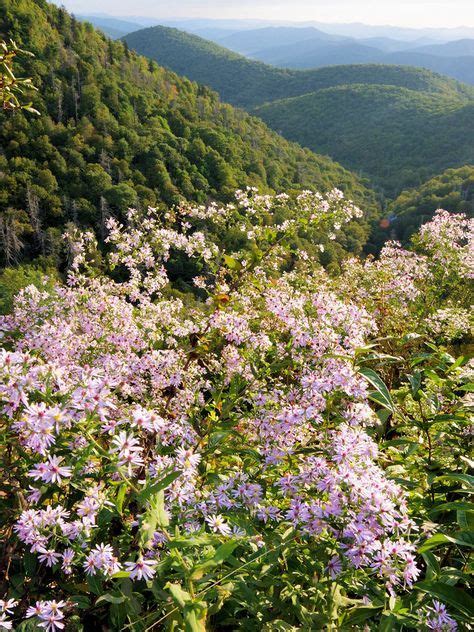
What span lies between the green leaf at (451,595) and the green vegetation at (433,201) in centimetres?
8562

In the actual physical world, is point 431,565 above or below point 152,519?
below

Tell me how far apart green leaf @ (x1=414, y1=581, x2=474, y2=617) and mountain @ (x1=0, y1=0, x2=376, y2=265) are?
6395cm

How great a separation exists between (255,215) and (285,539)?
127 inches

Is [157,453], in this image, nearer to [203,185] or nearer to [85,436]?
[85,436]

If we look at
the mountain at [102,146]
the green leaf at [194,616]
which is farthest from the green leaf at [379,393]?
the mountain at [102,146]

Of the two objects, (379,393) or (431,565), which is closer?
(431,565)

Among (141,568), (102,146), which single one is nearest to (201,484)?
(141,568)

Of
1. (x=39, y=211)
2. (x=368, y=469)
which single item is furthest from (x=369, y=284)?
(x=39, y=211)

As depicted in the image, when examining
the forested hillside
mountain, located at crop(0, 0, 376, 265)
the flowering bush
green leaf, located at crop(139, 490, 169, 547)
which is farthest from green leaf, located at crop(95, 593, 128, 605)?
the forested hillside

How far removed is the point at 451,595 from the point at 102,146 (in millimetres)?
95432

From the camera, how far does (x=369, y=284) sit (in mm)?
8508

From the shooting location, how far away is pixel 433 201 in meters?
91.7

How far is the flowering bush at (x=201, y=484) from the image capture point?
76.5 inches

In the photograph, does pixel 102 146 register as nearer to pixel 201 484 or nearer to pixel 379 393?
pixel 201 484
